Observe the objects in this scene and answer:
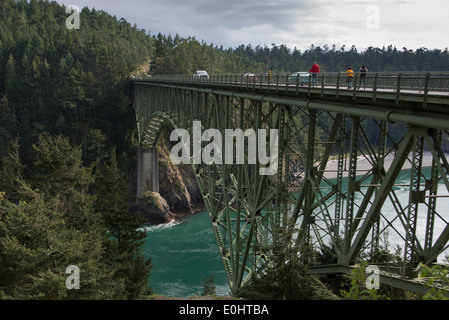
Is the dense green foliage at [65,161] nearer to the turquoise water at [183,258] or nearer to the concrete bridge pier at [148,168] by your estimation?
the concrete bridge pier at [148,168]

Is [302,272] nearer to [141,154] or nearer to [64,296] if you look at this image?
[64,296]

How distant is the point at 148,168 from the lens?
57219mm

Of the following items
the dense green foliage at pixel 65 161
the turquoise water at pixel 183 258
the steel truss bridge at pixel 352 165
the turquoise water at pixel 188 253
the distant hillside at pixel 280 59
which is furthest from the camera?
the distant hillside at pixel 280 59

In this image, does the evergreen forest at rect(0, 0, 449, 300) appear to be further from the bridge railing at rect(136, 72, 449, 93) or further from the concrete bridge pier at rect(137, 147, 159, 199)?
the bridge railing at rect(136, 72, 449, 93)

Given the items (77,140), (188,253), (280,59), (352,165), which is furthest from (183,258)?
(280,59)

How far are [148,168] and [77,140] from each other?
15.7 metres

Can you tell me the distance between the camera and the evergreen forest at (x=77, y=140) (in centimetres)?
1507

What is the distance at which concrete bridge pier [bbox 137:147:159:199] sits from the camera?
185ft

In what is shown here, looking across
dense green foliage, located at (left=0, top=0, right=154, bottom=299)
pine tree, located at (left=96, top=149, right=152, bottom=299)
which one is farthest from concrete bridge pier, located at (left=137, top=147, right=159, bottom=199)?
pine tree, located at (left=96, top=149, right=152, bottom=299)

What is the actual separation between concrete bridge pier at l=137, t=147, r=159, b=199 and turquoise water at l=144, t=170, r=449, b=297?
298 inches

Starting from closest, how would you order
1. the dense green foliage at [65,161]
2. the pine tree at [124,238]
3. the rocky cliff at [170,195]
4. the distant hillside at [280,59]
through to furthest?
the dense green foliage at [65,161], the pine tree at [124,238], the rocky cliff at [170,195], the distant hillside at [280,59]

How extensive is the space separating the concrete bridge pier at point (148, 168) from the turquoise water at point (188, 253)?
24.9 ft

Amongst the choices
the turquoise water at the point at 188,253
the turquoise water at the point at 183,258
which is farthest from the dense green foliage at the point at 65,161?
the turquoise water at the point at 188,253

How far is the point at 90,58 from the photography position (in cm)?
7606
